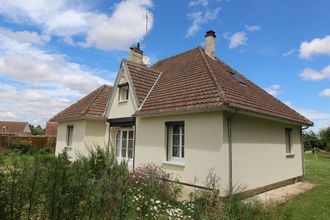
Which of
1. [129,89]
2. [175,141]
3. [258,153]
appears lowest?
[258,153]

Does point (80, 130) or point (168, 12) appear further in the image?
point (80, 130)

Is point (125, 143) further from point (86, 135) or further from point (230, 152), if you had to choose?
point (230, 152)

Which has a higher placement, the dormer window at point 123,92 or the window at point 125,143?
the dormer window at point 123,92

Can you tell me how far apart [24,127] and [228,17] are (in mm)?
92699

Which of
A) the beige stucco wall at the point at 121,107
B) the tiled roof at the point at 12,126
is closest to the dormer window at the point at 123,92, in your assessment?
the beige stucco wall at the point at 121,107

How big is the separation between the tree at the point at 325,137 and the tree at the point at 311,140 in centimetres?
210

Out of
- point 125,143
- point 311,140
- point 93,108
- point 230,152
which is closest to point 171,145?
point 230,152

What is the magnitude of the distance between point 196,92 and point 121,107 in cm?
548

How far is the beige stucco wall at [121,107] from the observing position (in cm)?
1417

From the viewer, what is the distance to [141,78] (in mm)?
14859

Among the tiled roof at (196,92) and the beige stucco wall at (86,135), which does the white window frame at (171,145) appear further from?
the beige stucco wall at (86,135)

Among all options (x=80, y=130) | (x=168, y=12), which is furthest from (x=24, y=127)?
(x=168, y=12)

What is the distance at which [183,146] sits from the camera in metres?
Result: 11.1

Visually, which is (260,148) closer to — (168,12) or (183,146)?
(183,146)
